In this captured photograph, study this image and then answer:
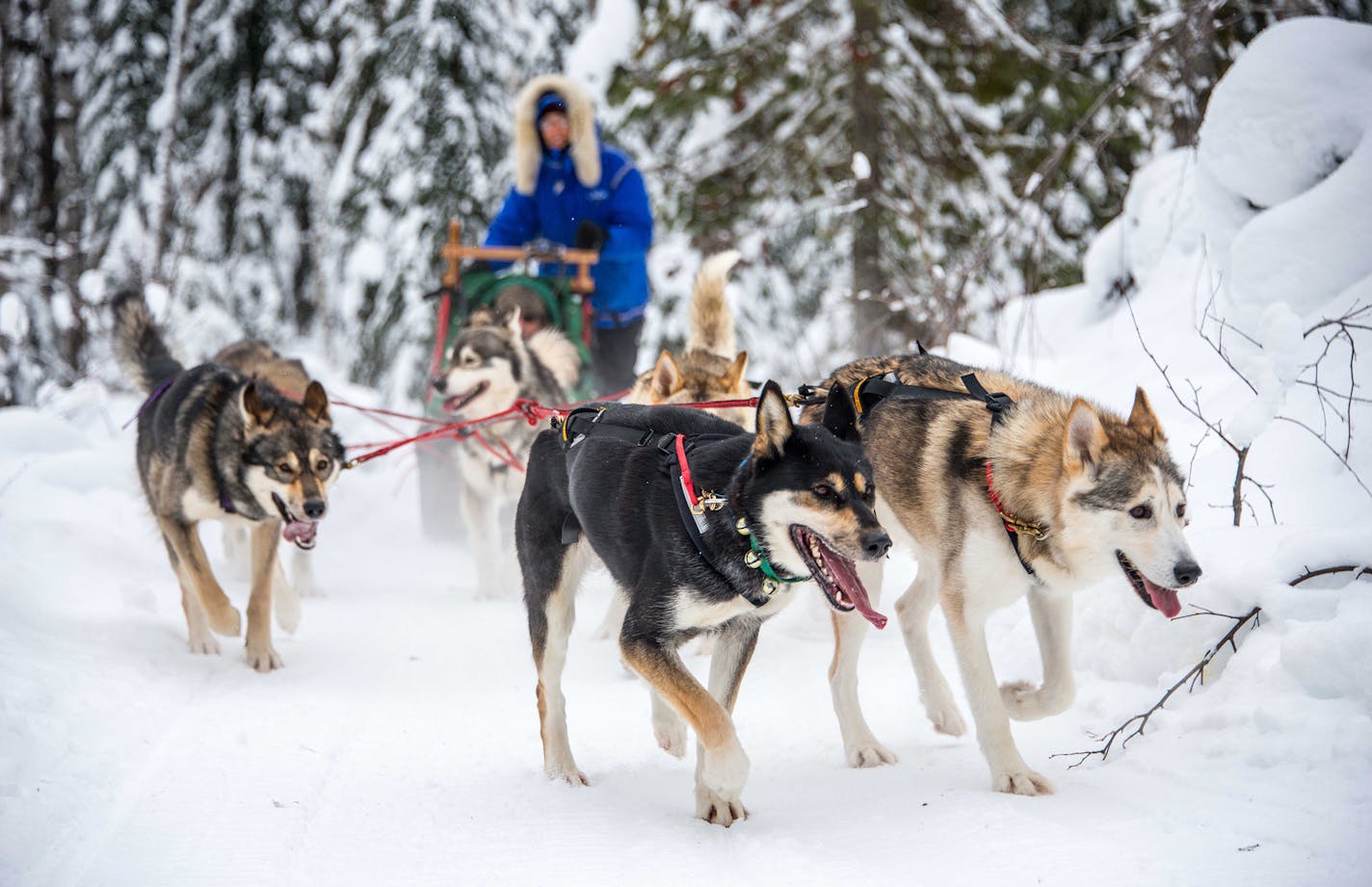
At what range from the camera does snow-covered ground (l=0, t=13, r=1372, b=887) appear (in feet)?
8.21

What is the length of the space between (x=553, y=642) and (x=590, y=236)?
4.32 metres

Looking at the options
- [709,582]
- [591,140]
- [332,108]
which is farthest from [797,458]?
[332,108]

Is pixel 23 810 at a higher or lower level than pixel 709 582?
lower

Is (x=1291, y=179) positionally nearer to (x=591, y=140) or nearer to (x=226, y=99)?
(x=591, y=140)

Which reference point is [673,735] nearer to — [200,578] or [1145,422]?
[1145,422]

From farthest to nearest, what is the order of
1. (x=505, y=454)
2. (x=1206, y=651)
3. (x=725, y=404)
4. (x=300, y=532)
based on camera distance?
(x=505, y=454) → (x=300, y=532) → (x=725, y=404) → (x=1206, y=651)

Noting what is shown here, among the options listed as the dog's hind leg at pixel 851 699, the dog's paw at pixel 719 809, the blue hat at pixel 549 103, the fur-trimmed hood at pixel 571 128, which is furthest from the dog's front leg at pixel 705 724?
the blue hat at pixel 549 103

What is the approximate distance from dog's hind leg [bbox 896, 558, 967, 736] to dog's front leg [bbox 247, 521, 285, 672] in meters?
2.77

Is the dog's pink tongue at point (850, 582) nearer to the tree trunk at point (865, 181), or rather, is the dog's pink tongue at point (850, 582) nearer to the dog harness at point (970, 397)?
the dog harness at point (970, 397)

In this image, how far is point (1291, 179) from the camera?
463cm

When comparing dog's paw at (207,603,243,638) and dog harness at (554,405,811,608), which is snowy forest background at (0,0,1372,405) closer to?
dog harness at (554,405,811,608)

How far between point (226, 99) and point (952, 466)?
17574mm

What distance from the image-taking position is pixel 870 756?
3.33m

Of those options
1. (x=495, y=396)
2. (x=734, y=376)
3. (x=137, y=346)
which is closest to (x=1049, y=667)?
(x=734, y=376)
